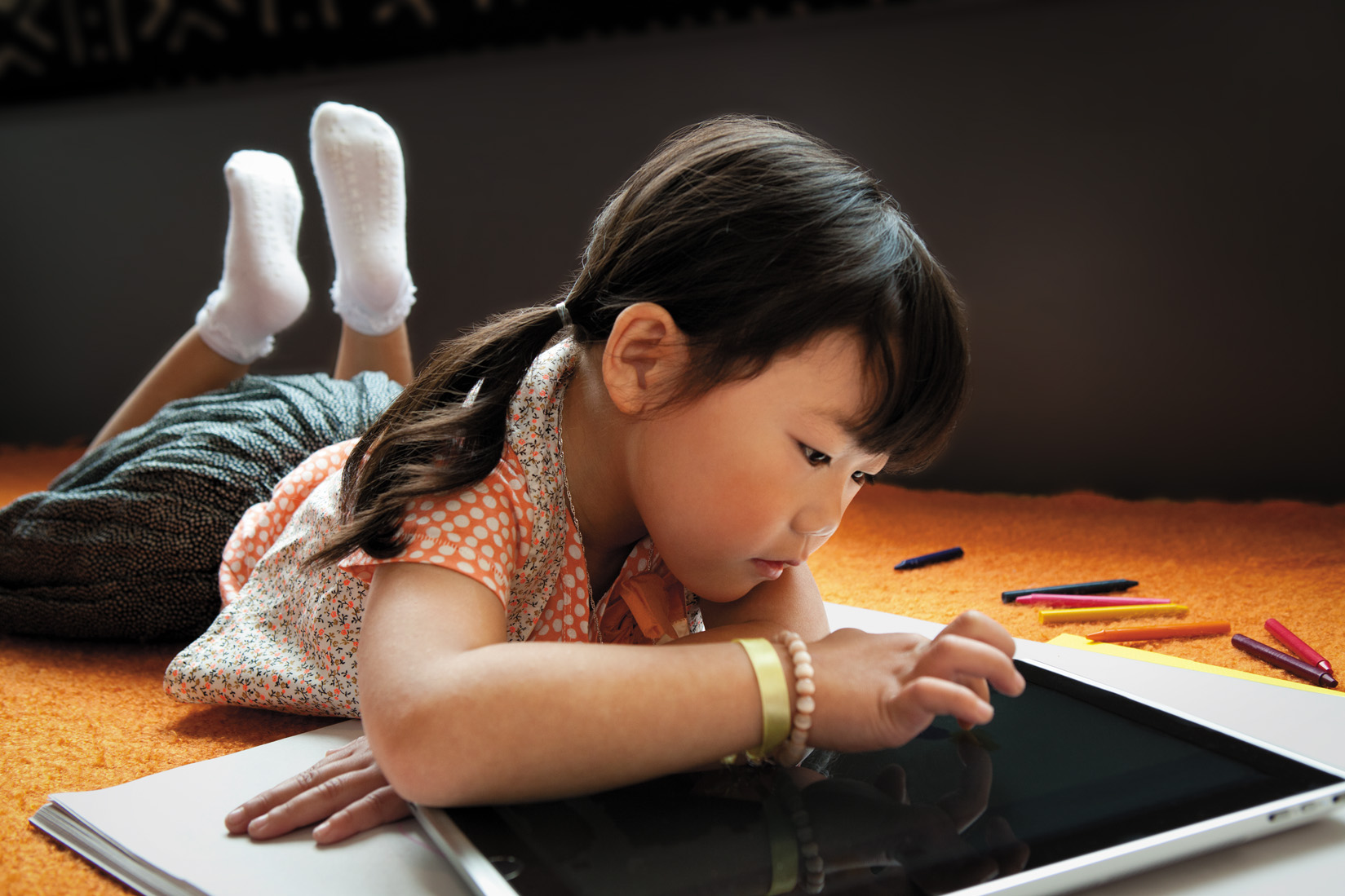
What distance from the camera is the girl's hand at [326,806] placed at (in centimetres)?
45

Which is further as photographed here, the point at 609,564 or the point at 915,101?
the point at 915,101

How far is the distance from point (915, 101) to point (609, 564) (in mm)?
934

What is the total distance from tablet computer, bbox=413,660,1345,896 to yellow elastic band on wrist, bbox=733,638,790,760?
2cm

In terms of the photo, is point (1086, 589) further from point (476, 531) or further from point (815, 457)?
point (476, 531)

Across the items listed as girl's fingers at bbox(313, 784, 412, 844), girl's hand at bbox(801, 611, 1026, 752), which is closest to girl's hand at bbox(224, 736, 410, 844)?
girl's fingers at bbox(313, 784, 412, 844)

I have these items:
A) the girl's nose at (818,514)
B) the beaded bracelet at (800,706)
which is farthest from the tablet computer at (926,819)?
the girl's nose at (818,514)

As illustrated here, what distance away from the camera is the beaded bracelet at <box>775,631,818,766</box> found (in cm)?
43

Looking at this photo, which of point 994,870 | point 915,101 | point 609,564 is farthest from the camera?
point 915,101

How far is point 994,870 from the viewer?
0.36 meters

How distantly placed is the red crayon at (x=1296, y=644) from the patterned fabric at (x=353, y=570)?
428mm

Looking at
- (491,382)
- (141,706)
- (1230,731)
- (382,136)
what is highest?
(382,136)

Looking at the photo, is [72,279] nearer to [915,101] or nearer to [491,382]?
[915,101]

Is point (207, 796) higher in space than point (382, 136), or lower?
lower

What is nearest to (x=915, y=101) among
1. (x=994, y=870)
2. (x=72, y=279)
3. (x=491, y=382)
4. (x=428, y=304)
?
(x=428, y=304)
